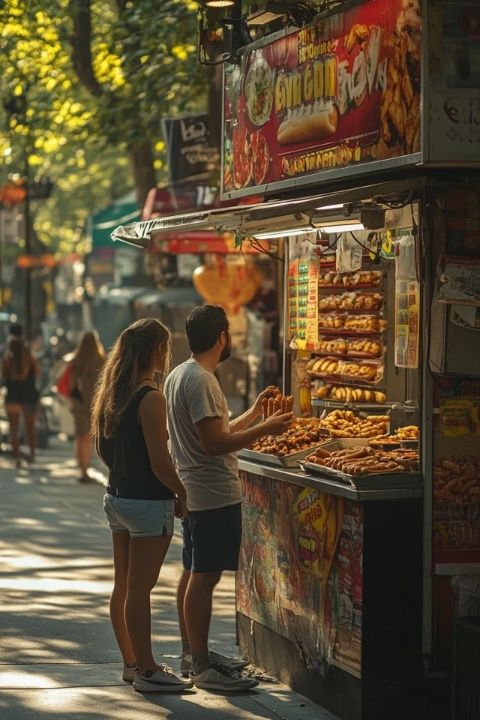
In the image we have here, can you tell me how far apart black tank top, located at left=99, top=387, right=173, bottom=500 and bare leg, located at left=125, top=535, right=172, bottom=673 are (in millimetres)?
230

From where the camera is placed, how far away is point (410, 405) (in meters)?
9.15

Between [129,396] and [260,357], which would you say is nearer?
[129,396]

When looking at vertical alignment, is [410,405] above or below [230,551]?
above

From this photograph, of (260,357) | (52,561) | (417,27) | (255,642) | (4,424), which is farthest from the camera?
(4,424)

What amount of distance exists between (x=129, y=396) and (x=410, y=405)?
6.23ft

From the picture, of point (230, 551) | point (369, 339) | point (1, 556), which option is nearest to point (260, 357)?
point (1, 556)

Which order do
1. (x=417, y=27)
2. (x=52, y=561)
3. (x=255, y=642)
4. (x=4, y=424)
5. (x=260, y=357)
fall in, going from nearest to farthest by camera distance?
(x=417, y=27)
(x=255, y=642)
(x=52, y=561)
(x=260, y=357)
(x=4, y=424)

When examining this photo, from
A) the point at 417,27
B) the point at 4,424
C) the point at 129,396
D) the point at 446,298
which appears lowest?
the point at 4,424

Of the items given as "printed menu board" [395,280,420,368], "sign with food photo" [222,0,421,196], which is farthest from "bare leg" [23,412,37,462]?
"printed menu board" [395,280,420,368]

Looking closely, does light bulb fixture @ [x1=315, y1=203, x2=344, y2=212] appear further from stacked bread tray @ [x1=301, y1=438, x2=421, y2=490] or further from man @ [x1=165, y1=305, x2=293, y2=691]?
stacked bread tray @ [x1=301, y1=438, x2=421, y2=490]

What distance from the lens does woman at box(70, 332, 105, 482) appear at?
19844 millimetres

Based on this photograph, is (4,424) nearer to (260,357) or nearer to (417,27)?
(260,357)

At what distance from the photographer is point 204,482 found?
27.2ft

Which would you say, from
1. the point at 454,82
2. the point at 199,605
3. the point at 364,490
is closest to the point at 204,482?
the point at 199,605
